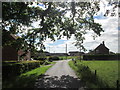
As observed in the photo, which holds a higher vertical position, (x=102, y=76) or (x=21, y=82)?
(x=21, y=82)

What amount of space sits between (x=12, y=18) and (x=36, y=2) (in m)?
3.09

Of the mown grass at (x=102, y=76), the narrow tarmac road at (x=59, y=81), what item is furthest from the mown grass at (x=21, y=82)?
the mown grass at (x=102, y=76)

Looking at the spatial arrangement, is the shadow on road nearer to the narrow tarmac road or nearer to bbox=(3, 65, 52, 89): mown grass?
the narrow tarmac road

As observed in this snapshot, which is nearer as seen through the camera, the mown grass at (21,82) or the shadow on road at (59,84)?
the mown grass at (21,82)

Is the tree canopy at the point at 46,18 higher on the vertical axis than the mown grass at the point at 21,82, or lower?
higher

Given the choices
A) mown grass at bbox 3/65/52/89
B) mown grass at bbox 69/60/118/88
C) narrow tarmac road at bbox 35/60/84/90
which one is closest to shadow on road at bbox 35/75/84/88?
narrow tarmac road at bbox 35/60/84/90

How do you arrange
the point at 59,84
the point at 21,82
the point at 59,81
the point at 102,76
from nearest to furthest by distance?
the point at 59,84 → the point at 21,82 → the point at 59,81 → the point at 102,76

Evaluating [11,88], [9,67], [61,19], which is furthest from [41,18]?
[11,88]

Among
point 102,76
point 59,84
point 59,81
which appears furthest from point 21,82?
point 102,76

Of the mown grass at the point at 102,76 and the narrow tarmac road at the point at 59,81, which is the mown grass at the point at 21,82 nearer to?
the narrow tarmac road at the point at 59,81

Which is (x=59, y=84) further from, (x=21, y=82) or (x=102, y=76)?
(x=102, y=76)

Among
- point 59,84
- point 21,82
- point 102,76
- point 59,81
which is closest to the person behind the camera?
point 59,84

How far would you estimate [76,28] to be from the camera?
17.5m

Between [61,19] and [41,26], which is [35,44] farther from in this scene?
[61,19]
